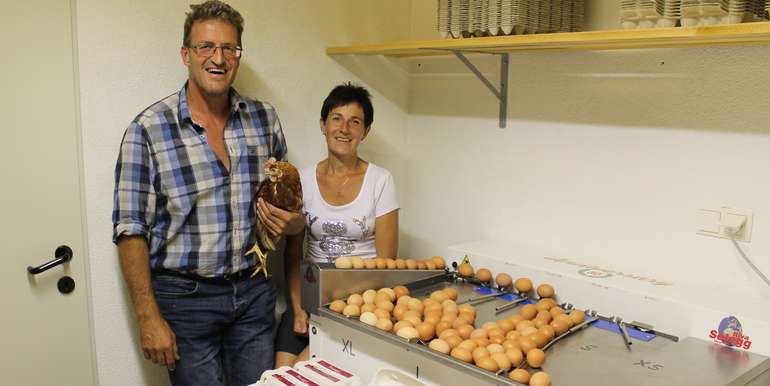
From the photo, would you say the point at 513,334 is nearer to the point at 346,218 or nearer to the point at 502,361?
the point at 502,361

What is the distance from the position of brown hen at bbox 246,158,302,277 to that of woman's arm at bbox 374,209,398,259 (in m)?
0.36

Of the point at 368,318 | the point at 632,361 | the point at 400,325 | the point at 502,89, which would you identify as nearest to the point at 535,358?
the point at 632,361

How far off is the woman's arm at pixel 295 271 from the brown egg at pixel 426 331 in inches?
30.0

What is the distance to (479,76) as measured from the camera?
242 centimetres


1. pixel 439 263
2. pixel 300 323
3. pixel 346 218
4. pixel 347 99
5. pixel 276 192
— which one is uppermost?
pixel 347 99

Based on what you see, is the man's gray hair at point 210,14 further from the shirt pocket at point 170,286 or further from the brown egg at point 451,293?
the brown egg at point 451,293

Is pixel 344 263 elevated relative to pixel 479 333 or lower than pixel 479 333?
elevated

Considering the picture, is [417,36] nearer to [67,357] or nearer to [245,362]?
[245,362]

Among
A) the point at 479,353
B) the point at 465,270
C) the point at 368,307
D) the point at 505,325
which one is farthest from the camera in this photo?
the point at 465,270

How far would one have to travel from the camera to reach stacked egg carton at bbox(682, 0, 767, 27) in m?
1.51

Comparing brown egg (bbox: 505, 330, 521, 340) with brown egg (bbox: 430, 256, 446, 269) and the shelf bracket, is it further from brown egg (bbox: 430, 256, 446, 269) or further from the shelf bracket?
the shelf bracket

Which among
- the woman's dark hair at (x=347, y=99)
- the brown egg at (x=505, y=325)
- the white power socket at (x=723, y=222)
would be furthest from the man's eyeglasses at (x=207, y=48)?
the white power socket at (x=723, y=222)

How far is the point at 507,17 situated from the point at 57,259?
161cm

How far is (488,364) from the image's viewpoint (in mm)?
1453
